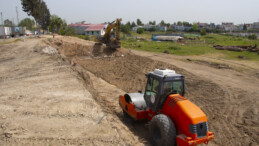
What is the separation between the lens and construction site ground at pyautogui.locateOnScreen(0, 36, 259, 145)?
6.02 meters

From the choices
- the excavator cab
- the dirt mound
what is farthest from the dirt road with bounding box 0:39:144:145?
the dirt mound

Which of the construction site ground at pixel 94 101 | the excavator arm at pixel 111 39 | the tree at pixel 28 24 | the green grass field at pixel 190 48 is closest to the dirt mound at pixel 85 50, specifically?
the excavator arm at pixel 111 39

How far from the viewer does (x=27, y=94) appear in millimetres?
8727

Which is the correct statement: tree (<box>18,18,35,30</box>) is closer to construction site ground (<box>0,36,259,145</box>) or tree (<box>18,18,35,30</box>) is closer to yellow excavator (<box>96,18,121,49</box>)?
yellow excavator (<box>96,18,121,49</box>)

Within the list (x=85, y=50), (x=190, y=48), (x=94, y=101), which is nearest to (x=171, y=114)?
(x=94, y=101)

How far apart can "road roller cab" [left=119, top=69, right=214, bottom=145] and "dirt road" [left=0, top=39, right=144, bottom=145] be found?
1003 millimetres

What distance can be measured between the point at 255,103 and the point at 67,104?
952 centimetres

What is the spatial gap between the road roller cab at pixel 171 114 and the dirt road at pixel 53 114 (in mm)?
1003

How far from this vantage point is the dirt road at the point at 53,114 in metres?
5.67

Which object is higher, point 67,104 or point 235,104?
point 67,104

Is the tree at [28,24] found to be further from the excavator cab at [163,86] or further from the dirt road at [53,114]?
the excavator cab at [163,86]

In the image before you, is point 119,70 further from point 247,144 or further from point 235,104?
point 247,144

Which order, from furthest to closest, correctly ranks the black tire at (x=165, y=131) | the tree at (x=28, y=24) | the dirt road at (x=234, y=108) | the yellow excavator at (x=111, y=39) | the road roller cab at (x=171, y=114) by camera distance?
the tree at (x=28, y=24)
the yellow excavator at (x=111, y=39)
the dirt road at (x=234, y=108)
the black tire at (x=165, y=131)
the road roller cab at (x=171, y=114)

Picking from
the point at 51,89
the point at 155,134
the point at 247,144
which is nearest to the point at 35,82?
the point at 51,89
